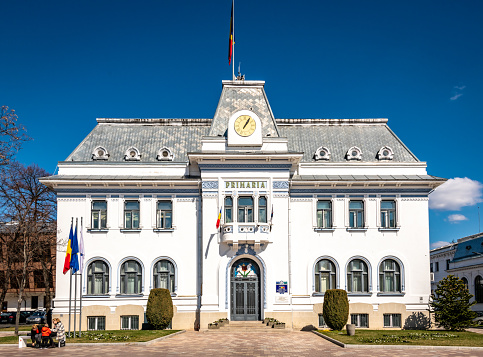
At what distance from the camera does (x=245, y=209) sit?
120ft

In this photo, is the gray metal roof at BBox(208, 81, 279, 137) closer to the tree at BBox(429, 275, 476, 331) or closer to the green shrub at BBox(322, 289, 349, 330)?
the green shrub at BBox(322, 289, 349, 330)

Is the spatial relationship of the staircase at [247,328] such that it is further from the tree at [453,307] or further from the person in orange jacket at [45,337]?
the person in orange jacket at [45,337]

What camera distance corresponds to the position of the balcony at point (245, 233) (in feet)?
116

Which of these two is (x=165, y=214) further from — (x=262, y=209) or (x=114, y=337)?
(x=114, y=337)

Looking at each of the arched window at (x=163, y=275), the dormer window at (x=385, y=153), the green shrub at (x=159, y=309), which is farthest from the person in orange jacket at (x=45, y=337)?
the dormer window at (x=385, y=153)

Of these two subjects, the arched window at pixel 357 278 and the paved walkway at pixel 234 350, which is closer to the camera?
the paved walkway at pixel 234 350

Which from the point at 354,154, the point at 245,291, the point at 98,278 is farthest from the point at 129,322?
the point at 354,154

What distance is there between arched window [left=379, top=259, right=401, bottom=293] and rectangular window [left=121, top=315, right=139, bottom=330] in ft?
52.8

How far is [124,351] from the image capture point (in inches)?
970

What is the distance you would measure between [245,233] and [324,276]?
6.35 metres

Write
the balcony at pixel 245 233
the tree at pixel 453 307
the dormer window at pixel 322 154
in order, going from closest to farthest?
the tree at pixel 453 307 < the balcony at pixel 245 233 < the dormer window at pixel 322 154

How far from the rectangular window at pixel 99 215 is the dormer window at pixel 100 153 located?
3.22 metres

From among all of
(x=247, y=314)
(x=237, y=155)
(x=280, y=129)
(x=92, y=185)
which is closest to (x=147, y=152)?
(x=92, y=185)

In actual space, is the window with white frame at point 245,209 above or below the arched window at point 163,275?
above
